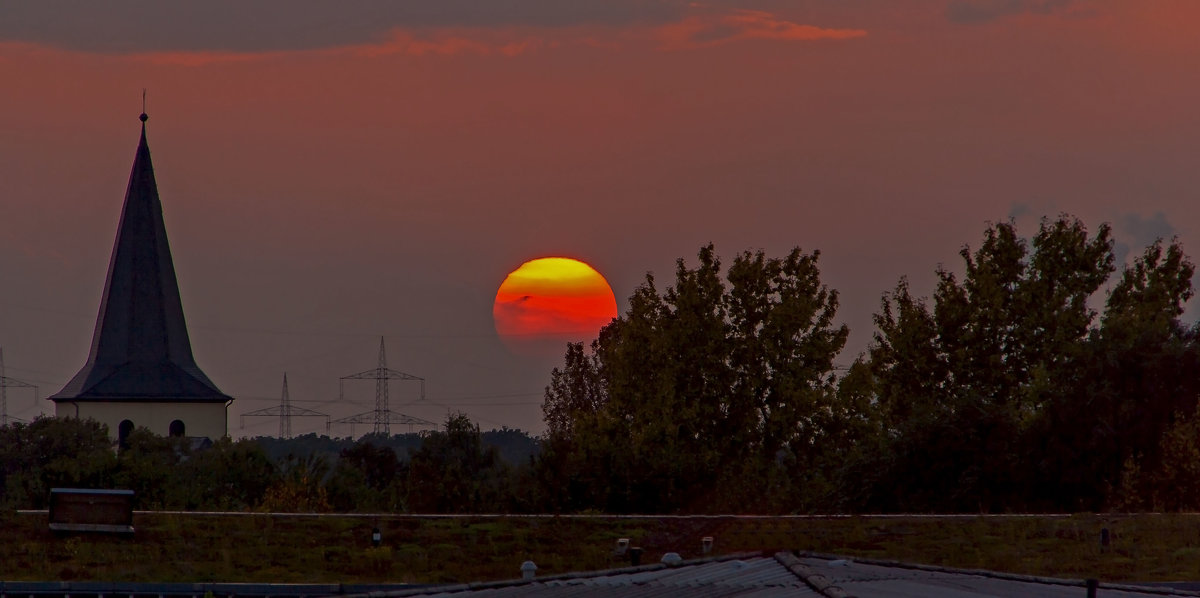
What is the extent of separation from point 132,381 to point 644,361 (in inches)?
2509

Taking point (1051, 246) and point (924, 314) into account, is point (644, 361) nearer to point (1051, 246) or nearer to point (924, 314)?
point (924, 314)

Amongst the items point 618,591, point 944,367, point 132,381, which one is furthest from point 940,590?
point 132,381

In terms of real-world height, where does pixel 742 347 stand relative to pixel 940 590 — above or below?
above

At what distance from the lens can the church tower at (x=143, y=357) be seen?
A: 122625mm

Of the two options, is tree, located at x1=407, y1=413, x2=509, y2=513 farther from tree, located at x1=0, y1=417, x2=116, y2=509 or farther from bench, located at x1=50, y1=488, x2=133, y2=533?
tree, located at x1=0, y1=417, x2=116, y2=509

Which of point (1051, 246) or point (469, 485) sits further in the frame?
point (1051, 246)

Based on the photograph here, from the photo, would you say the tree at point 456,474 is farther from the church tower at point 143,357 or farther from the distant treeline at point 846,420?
the church tower at point 143,357

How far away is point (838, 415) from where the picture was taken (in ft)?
238

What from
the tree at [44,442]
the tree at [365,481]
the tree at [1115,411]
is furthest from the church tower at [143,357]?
the tree at [1115,411]

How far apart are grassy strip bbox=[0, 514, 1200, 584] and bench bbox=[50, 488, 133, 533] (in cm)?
39

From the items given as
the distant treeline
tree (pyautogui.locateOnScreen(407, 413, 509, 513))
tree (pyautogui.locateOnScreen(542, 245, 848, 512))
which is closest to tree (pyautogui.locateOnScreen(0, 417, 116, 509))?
the distant treeline

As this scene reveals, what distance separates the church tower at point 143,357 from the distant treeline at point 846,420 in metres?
27.4

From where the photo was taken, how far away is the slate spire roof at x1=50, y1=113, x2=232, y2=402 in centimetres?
12188

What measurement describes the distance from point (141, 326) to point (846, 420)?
232ft
